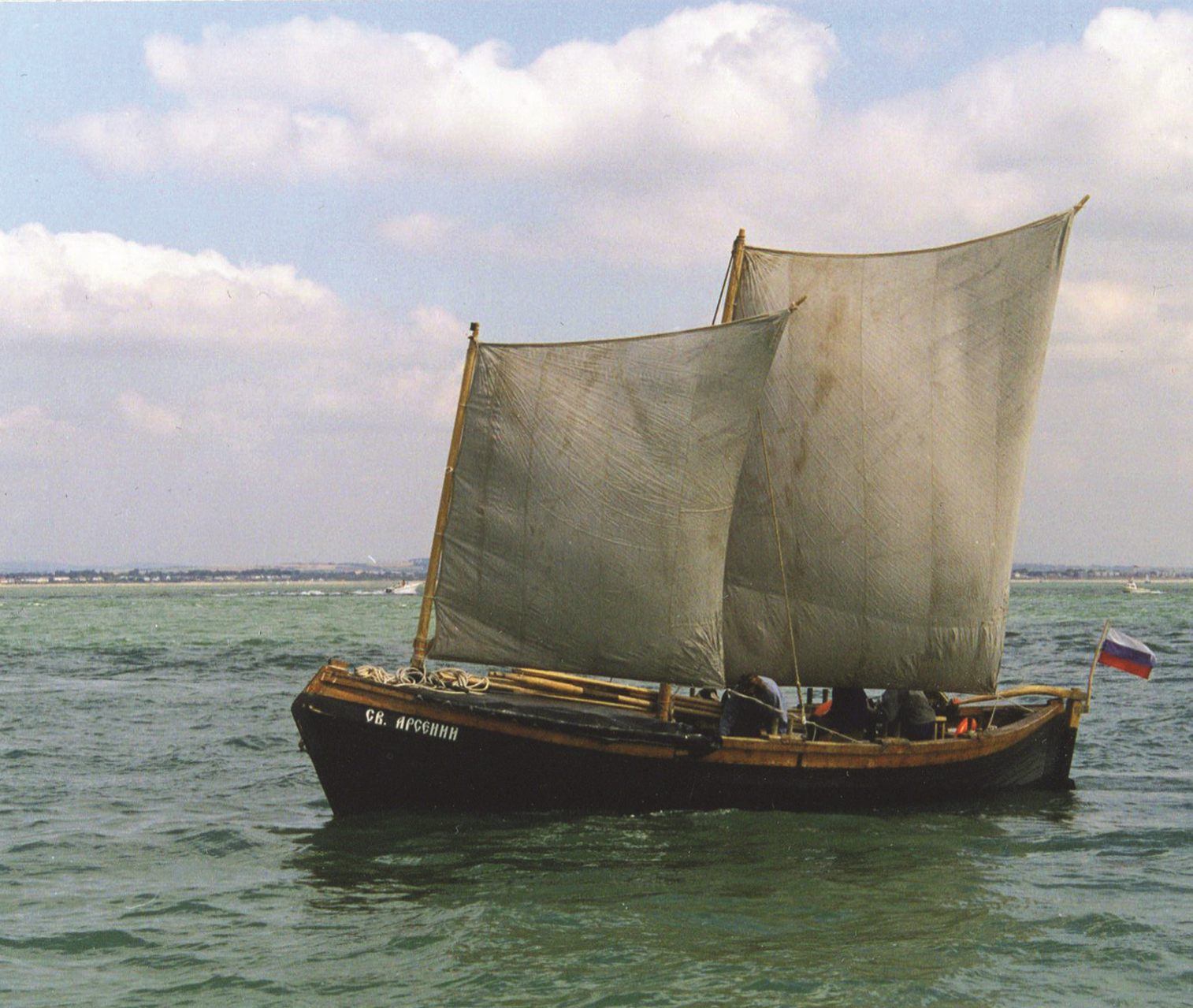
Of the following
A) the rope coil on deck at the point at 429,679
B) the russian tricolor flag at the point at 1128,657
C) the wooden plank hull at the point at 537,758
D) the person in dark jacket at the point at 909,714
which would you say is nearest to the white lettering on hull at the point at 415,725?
the wooden plank hull at the point at 537,758

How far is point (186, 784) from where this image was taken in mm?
23266

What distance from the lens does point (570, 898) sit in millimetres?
14875

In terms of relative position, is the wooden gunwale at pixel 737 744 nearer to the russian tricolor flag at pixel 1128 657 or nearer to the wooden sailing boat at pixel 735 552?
the wooden sailing boat at pixel 735 552

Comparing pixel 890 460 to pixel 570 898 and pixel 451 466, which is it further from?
pixel 570 898

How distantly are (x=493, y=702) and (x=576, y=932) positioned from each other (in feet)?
16.1

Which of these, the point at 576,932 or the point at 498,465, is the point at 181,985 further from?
the point at 498,465

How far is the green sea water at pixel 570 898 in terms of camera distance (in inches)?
480

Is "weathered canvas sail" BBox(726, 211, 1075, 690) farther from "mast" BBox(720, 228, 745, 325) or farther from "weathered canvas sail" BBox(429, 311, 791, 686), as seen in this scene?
"weathered canvas sail" BBox(429, 311, 791, 686)

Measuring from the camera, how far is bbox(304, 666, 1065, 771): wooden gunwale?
58.3 ft

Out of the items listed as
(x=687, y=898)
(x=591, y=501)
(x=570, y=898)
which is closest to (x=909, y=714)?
(x=591, y=501)

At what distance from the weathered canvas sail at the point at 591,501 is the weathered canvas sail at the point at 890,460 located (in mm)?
2126

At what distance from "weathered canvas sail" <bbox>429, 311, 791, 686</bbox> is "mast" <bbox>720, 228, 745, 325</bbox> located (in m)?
2.08

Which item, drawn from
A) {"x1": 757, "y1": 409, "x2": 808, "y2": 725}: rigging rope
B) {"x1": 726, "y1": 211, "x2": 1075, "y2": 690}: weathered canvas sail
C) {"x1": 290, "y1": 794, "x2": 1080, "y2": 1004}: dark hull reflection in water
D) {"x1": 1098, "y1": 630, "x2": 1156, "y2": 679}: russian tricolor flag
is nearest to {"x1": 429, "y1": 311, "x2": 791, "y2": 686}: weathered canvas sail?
{"x1": 757, "y1": 409, "x2": 808, "y2": 725}: rigging rope

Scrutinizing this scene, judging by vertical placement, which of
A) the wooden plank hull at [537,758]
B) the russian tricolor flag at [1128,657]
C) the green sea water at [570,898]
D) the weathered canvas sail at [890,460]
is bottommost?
the green sea water at [570,898]
